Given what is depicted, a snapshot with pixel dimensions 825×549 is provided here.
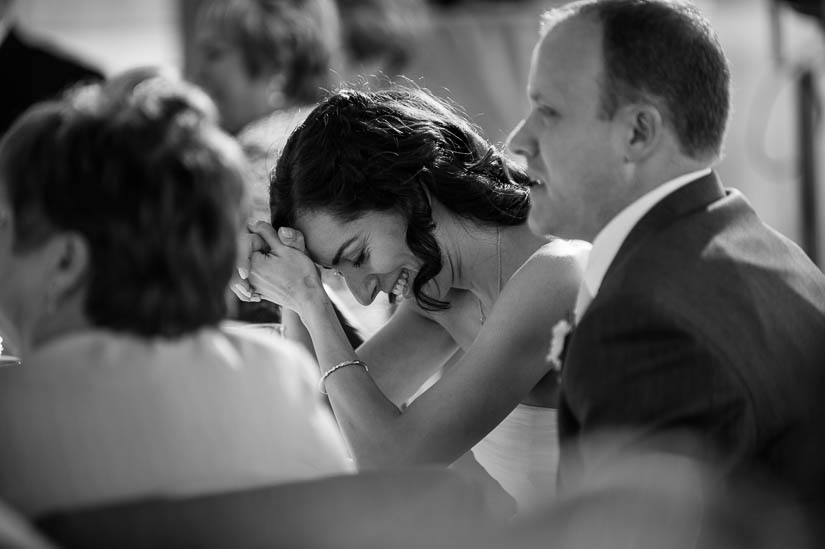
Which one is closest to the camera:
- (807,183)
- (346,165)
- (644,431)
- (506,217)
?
(644,431)

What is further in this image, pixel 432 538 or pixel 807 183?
pixel 807 183

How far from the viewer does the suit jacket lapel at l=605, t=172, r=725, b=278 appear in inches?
63.5

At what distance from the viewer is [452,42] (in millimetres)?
6074

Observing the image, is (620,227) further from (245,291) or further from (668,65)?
(245,291)

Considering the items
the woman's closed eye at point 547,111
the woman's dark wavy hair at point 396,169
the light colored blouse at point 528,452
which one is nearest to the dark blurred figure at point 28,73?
the woman's dark wavy hair at point 396,169

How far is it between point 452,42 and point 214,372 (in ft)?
16.4

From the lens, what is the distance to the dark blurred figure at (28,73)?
4203mm

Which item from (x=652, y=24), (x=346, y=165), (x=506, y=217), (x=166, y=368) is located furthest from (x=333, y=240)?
(x=166, y=368)

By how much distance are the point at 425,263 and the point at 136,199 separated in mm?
1096

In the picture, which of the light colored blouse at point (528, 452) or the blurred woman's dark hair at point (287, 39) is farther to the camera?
the blurred woman's dark hair at point (287, 39)

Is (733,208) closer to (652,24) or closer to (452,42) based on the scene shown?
(652,24)

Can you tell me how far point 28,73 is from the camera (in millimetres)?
4207

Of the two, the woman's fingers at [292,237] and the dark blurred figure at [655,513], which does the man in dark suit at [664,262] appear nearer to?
the dark blurred figure at [655,513]

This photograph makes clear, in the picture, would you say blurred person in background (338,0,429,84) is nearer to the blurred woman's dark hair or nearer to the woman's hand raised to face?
the blurred woman's dark hair
